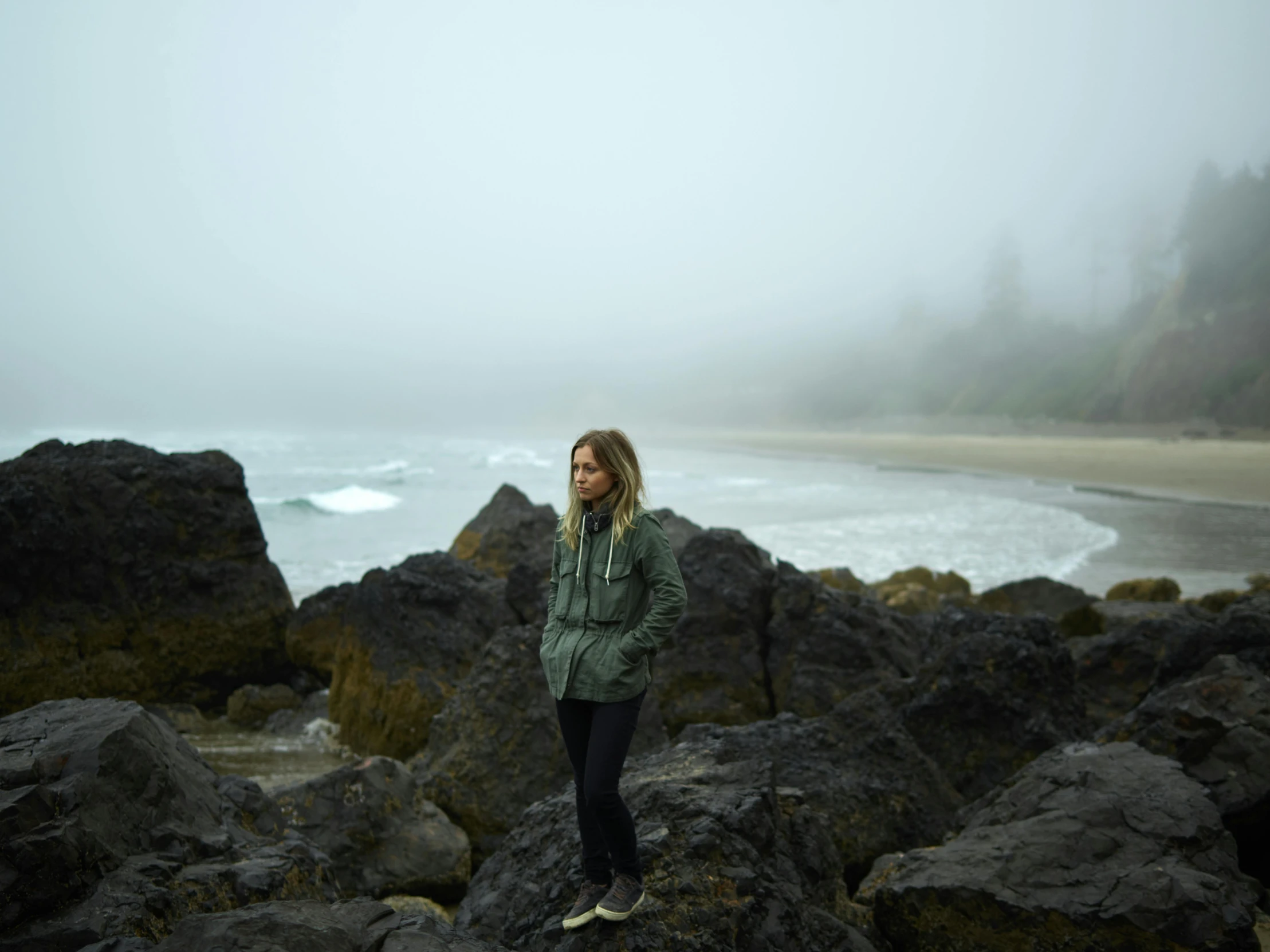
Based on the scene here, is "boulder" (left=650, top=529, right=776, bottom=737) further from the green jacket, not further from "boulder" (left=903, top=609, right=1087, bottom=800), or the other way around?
the green jacket

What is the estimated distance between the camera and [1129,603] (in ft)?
28.6

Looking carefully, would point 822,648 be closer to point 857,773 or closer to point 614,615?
point 857,773

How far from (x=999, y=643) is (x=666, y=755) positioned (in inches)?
93.6

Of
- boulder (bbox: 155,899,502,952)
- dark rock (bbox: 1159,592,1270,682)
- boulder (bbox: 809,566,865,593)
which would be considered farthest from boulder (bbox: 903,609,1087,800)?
boulder (bbox: 809,566,865,593)

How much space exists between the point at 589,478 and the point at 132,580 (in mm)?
5828

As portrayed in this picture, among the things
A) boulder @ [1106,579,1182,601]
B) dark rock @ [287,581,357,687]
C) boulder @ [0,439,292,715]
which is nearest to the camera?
boulder @ [0,439,292,715]

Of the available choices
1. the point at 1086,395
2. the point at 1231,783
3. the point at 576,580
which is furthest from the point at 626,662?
the point at 1086,395

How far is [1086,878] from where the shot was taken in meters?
3.10

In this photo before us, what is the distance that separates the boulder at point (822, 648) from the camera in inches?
231

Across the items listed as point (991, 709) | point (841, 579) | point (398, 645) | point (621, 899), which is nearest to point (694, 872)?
point (621, 899)

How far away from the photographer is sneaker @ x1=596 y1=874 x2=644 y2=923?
256 cm

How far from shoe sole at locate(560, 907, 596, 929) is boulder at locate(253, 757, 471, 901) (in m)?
1.71

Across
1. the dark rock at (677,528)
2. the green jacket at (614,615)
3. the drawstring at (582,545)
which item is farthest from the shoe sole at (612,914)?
the dark rock at (677,528)

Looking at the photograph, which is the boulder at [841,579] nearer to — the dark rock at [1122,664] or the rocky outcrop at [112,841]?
the dark rock at [1122,664]
